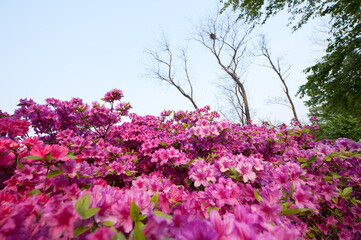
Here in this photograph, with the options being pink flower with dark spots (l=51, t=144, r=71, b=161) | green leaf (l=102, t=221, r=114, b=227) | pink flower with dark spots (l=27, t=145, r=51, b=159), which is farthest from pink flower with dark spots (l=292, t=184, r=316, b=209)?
pink flower with dark spots (l=27, t=145, r=51, b=159)

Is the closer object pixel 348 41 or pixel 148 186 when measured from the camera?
pixel 148 186

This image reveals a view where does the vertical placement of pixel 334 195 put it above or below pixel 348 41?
below

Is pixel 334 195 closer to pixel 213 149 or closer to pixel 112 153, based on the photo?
pixel 213 149

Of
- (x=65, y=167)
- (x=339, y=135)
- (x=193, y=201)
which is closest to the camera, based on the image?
(x=65, y=167)

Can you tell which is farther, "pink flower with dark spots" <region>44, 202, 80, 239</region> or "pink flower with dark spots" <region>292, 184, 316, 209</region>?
"pink flower with dark spots" <region>292, 184, 316, 209</region>

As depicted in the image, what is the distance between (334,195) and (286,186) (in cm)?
67

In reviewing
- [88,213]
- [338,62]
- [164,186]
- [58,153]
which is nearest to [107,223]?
[88,213]

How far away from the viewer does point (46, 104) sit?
2686 mm

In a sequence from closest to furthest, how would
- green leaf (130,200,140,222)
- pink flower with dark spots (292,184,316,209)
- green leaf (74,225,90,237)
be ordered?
green leaf (74,225,90,237) < green leaf (130,200,140,222) < pink flower with dark spots (292,184,316,209)

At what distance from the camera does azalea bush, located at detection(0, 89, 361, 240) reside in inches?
24.9

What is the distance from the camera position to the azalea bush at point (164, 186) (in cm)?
63

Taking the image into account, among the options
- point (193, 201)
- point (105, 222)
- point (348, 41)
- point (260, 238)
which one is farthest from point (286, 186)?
point (348, 41)

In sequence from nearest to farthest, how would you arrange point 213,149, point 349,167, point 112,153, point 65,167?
1. point 65,167
2. point 349,167
3. point 112,153
4. point 213,149

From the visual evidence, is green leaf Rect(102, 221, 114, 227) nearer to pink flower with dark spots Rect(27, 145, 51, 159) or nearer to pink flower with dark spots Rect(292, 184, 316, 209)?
pink flower with dark spots Rect(27, 145, 51, 159)
